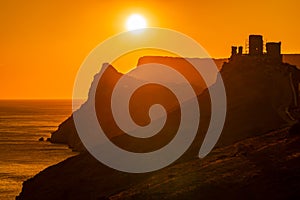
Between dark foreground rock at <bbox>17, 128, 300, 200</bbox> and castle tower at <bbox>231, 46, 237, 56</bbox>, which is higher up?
castle tower at <bbox>231, 46, 237, 56</bbox>

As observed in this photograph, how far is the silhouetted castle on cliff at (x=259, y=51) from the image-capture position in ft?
375

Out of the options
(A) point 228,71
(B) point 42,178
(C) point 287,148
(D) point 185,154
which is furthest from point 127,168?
(A) point 228,71

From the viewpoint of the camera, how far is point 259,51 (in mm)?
118312

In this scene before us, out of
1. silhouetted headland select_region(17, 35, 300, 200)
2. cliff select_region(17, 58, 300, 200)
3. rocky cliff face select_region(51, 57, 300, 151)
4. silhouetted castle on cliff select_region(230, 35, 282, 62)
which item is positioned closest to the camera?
cliff select_region(17, 58, 300, 200)

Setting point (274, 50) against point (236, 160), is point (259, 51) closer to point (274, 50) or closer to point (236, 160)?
point (274, 50)

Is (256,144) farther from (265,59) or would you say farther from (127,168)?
(265,59)

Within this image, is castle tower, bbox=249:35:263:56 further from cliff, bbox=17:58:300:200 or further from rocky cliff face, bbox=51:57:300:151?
cliff, bbox=17:58:300:200

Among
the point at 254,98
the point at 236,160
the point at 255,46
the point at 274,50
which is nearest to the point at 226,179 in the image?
the point at 236,160

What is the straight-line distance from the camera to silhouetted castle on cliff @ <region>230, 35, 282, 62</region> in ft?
375

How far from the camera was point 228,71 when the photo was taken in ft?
389

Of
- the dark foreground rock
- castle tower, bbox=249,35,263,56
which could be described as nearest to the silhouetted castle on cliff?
castle tower, bbox=249,35,263,56

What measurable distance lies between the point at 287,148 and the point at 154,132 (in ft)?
167

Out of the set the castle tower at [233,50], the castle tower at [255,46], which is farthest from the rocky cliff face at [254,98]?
the castle tower at [255,46]

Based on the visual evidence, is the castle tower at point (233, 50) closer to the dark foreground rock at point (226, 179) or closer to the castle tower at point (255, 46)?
the castle tower at point (255, 46)
